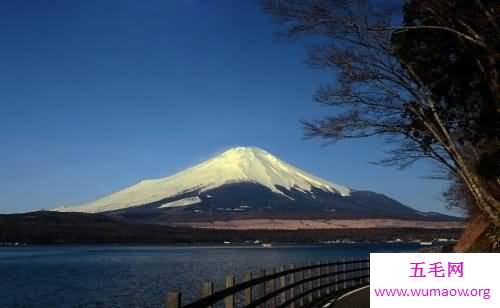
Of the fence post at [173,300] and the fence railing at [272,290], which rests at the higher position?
the fence post at [173,300]

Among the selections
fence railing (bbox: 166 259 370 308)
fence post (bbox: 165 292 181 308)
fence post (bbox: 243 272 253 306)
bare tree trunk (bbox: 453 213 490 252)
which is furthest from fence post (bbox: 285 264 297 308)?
fence post (bbox: 165 292 181 308)

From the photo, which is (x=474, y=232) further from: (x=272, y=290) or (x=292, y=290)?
(x=272, y=290)

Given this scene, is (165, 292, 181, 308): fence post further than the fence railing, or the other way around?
the fence railing

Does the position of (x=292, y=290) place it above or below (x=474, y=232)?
below

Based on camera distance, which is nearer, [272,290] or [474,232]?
[272,290]

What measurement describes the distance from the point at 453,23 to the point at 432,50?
11.5 ft

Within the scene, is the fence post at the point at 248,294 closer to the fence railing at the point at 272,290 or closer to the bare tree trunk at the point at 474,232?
the fence railing at the point at 272,290

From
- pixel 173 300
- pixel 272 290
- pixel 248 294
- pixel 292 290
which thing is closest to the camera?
pixel 173 300

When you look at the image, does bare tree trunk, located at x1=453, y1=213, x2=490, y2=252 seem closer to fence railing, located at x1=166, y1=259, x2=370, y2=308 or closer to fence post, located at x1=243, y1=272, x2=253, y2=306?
fence railing, located at x1=166, y1=259, x2=370, y2=308

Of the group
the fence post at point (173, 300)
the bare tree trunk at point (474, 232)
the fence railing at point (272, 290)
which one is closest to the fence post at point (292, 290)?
the fence railing at point (272, 290)

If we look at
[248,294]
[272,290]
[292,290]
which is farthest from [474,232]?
[248,294]

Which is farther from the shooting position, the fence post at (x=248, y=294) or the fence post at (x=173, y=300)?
the fence post at (x=248, y=294)

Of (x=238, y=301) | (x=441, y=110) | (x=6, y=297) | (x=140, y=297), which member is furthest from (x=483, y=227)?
(x=6, y=297)

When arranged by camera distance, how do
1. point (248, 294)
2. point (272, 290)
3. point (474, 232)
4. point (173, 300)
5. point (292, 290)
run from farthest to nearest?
1. point (474, 232)
2. point (292, 290)
3. point (272, 290)
4. point (248, 294)
5. point (173, 300)
